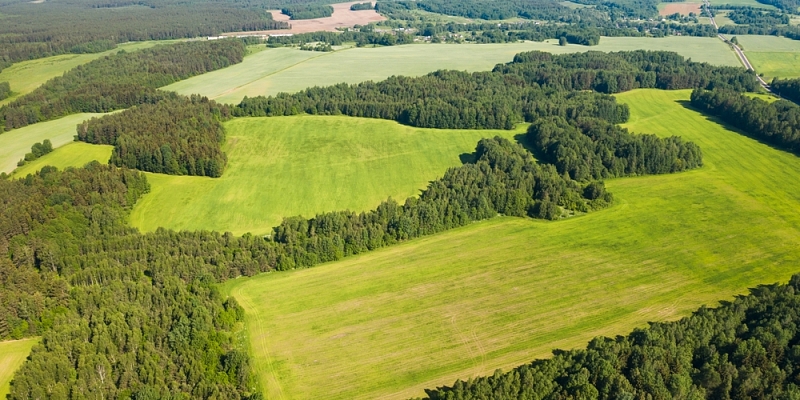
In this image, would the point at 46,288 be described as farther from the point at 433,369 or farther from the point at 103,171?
the point at 433,369

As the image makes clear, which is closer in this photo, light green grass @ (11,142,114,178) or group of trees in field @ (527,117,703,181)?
group of trees in field @ (527,117,703,181)

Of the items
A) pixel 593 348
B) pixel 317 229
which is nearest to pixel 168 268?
pixel 317 229

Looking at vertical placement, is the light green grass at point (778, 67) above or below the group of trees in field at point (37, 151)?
above

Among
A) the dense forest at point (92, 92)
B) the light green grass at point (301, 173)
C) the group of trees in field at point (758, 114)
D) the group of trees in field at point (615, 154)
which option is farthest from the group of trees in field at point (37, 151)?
the group of trees in field at point (758, 114)

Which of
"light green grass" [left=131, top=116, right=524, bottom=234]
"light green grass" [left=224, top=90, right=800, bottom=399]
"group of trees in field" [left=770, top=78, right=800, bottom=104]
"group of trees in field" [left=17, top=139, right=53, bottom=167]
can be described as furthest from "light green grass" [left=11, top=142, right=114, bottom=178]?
"group of trees in field" [left=770, top=78, right=800, bottom=104]

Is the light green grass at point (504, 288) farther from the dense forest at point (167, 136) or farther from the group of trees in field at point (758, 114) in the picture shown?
the dense forest at point (167, 136)

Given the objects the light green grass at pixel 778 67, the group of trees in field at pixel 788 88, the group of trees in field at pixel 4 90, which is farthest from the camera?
the light green grass at pixel 778 67

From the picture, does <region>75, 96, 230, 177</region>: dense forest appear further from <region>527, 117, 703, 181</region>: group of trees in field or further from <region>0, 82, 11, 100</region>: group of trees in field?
<region>527, 117, 703, 181</region>: group of trees in field
